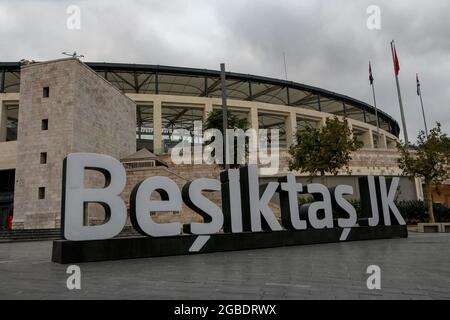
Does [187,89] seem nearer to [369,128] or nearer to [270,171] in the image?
[270,171]

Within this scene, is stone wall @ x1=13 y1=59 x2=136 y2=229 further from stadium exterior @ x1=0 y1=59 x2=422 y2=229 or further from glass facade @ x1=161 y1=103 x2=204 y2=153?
glass facade @ x1=161 y1=103 x2=204 y2=153

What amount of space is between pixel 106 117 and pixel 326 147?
759 inches

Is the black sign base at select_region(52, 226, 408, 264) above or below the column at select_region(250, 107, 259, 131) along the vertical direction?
below

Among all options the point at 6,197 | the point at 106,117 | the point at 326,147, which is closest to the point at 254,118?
the point at 106,117

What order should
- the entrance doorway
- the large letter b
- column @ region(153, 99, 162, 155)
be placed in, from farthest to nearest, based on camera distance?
column @ region(153, 99, 162, 155), the entrance doorway, the large letter b

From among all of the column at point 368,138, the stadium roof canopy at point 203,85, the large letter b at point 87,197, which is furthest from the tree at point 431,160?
the column at point 368,138

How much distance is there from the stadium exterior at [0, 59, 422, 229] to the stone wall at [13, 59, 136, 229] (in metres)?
0.07

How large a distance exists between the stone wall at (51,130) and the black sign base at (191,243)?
19.0 metres

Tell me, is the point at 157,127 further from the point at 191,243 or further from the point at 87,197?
the point at 87,197

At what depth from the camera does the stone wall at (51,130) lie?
26.7 m

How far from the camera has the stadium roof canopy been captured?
40.4 meters

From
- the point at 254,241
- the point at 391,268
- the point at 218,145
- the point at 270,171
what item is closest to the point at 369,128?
the point at 270,171

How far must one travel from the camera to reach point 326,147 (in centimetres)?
2352

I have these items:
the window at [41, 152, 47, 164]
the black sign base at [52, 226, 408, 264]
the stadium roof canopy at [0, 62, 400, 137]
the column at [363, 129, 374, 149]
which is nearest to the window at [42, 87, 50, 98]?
the window at [41, 152, 47, 164]
